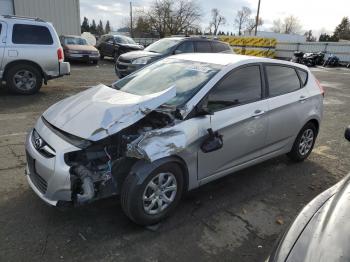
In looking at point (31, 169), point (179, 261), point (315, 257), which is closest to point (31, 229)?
point (31, 169)

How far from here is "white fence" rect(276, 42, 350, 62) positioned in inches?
1091

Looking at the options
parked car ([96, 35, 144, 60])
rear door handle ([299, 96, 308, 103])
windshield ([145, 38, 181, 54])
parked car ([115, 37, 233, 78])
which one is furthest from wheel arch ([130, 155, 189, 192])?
parked car ([96, 35, 144, 60])

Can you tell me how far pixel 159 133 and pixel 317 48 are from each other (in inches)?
1176

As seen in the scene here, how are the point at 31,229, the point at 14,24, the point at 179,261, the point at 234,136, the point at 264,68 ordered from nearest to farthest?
the point at 179,261 → the point at 31,229 → the point at 234,136 → the point at 264,68 → the point at 14,24

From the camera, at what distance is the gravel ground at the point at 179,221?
3.10 metres

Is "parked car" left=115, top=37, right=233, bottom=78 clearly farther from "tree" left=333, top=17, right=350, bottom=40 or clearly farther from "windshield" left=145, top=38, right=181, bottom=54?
"tree" left=333, top=17, right=350, bottom=40

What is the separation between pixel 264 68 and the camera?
4508 millimetres

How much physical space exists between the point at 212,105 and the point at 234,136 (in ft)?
1.56

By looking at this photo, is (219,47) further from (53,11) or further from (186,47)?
(53,11)

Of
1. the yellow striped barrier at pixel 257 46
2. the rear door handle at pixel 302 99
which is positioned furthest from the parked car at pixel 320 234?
the yellow striped barrier at pixel 257 46

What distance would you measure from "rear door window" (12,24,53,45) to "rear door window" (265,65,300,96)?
704 centimetres

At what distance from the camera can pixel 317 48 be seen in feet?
96.5

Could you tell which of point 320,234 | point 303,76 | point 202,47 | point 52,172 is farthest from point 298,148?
point 202,47

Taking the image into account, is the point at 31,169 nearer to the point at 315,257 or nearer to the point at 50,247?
the point at 50,247
